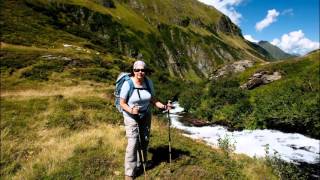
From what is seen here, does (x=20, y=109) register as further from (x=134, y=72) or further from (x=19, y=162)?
(x=134, y=72)

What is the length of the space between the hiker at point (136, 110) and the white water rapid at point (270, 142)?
2299 cm

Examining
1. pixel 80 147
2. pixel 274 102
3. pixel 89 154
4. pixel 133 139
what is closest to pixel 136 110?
pixel 133 139

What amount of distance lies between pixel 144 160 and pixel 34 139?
28.6 feet

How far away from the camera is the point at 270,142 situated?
46906mm

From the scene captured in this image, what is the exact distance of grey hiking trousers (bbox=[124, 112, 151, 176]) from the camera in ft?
36.3

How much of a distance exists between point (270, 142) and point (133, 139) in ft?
128

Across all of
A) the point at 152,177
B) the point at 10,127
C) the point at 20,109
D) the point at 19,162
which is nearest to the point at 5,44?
the point at 20,109

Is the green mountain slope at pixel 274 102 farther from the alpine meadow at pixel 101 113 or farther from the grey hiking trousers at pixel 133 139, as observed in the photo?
the grey hiking trousers at pixel 133 139

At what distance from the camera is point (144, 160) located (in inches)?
489

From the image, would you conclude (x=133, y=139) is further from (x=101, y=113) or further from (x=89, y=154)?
(x=101, y=113)

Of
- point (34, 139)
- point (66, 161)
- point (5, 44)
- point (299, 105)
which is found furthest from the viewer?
point (5, 44)

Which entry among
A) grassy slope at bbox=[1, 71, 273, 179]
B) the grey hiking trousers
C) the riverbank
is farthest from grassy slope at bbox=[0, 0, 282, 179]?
the riverbank

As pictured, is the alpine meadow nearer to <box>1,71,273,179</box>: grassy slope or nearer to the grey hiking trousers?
<box>1,71,273,179</box>: grassy slope

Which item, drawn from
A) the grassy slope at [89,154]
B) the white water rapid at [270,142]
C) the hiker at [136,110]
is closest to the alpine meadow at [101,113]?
the grassy slope at [89,154]
